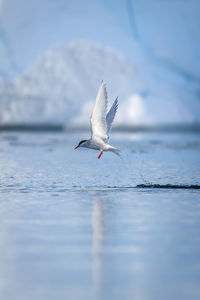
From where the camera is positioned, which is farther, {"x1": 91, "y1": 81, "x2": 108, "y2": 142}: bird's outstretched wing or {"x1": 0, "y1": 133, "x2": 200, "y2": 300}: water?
{"x1": 91, "y1": 81, "x2": 108, "y2": 142}: bird's outstretched wing

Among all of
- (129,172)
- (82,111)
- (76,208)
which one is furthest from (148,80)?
(76,208)

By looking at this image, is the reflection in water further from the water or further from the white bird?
the white bird

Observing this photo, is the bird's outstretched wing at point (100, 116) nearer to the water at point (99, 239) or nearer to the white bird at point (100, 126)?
the white bird at point (100, 126)

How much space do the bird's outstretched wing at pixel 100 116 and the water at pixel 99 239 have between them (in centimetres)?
122

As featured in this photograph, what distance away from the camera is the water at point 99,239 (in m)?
6.28

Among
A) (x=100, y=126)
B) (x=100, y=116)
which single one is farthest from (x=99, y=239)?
(x=100, y=126)

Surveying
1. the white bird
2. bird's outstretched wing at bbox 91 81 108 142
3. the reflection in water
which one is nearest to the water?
the reflection in water

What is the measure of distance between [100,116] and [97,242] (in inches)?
249

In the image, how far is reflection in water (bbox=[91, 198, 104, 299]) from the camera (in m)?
6.43

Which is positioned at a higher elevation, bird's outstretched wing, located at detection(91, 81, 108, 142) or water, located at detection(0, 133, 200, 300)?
bird's outstretched wing, located at detection(91, 81, 108, 142)

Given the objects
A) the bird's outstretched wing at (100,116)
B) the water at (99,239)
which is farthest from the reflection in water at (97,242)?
the bird's outstretched wing at (100,116)

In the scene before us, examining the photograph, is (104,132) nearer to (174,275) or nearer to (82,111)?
(174,275)

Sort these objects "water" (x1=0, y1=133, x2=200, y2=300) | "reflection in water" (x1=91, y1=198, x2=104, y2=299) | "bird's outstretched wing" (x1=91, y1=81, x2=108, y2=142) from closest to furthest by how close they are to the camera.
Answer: "water" (x1=0, y1=133, x2=200, y2=300) < "reflection in water" (x1=91, y1=198, x2=104, y2=299) < "bird's outstretched wing" (x1=91, y1=81, x2=108, y2=142)

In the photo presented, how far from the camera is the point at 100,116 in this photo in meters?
14.4
